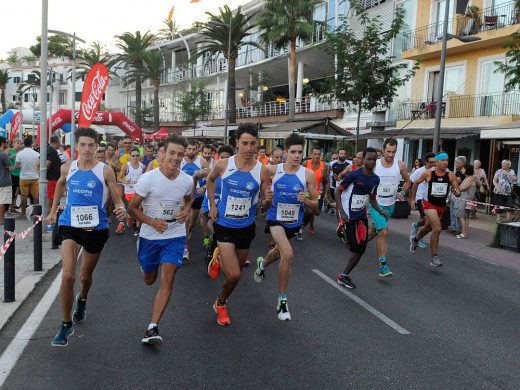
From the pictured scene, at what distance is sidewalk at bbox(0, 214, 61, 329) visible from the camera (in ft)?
18.9

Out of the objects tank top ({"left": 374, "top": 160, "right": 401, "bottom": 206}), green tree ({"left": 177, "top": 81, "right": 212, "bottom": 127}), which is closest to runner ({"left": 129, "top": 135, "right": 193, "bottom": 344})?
tank top ({"left": 374, "top": 160, "right": 401, "bottom": 206})

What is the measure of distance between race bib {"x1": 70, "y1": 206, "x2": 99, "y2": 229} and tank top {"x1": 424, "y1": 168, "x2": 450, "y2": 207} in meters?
5.92

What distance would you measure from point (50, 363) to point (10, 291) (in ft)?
6.47

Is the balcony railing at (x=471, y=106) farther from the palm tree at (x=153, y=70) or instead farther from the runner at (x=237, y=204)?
the palm tree at (x=153, y=70)

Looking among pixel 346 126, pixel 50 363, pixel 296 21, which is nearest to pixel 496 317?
pixel 50 363

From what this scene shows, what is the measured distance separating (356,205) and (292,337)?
9.00 ft

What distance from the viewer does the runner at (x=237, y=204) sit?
214 inches

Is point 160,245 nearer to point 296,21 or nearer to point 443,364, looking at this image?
point 443,364

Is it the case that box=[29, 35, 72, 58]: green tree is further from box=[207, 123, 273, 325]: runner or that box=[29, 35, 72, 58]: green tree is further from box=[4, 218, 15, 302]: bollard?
box=[207, 123, 273, 325]: runner

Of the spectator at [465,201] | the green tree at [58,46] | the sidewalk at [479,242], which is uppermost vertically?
the green tree at [58,46]

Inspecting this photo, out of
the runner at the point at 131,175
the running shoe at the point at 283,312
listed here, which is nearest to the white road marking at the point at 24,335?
the running shoe at the point at 283,312

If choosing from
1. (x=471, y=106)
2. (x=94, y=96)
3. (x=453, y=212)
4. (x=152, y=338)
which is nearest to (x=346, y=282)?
(x=152, y=338)

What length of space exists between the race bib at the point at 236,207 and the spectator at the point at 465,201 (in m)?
8.83

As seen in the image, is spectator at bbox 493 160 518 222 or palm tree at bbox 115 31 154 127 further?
palm tree at bbox 115 31 154 127
